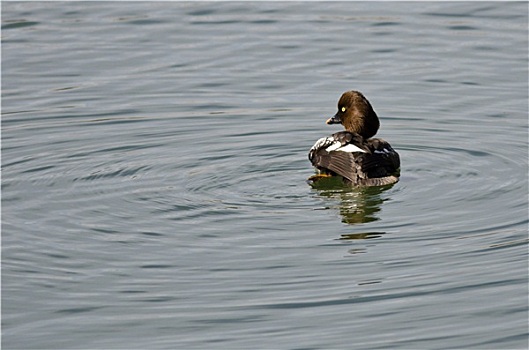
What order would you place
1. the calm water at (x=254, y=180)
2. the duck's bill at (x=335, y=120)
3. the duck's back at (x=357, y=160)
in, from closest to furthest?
the calm water at (x=254, y=180) < the duck's back at (x=357, y=160) < the duck's bill at (x=335, y=120)

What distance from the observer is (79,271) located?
9.66 m

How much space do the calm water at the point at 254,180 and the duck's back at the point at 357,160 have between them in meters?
0.24

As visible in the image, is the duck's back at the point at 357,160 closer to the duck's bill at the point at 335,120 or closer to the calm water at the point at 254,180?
the calm water at the point at 254,180

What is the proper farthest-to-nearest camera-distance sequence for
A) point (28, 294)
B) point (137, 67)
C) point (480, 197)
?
point (137, 67)
point (480, 197)
point (28, 294)

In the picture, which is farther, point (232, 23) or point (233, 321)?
point (232, 23)

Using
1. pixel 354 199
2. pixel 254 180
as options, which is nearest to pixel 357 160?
pixel 354 199

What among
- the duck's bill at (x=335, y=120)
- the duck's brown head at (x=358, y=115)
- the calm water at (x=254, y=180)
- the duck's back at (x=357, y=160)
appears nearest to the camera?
the calm water at (x=254, y=180)

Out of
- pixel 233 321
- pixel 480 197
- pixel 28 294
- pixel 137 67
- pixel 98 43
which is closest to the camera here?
pixel 233 321

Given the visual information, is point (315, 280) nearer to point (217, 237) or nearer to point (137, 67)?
point (217, 237)

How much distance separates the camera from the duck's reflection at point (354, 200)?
436 inches

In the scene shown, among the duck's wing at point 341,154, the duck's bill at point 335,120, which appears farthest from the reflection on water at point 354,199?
the duck's bill at point 335,120

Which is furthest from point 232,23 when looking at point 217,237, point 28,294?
point 28,294

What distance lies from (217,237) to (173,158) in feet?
9.59

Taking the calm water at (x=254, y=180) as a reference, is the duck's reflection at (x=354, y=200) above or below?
below
